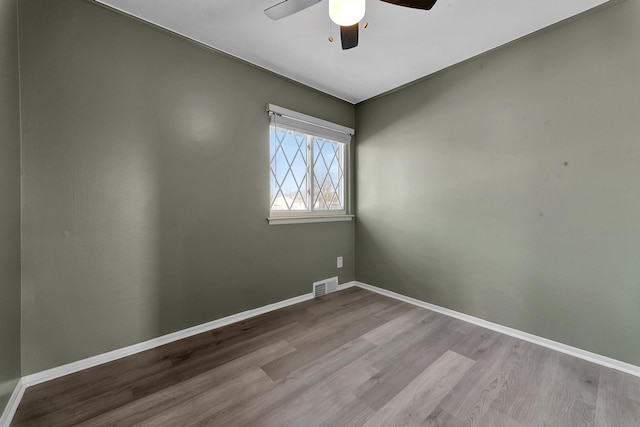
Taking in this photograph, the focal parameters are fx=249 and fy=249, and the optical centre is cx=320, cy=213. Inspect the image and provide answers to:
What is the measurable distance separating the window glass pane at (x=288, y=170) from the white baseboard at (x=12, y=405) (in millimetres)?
1955

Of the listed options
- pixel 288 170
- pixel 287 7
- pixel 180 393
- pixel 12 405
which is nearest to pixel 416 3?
pixel 287 7

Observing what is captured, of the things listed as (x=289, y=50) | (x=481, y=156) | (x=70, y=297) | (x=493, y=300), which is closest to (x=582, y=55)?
(x=481, y=156)

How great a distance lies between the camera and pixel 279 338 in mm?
1984

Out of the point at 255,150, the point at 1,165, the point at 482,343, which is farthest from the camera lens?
the point at 255,150

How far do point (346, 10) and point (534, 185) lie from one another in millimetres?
1846

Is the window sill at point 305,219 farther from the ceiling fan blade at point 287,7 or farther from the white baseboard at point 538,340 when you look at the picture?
the ceiling fan blade at point 287,7

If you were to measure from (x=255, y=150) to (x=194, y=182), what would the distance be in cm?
63

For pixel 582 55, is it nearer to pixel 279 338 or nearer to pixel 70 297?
pixel 279 338

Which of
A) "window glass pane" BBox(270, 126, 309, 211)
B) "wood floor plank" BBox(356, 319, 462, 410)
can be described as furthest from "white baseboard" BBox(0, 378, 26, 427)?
"window glass pane" BBox(270, 126, 309, 211)

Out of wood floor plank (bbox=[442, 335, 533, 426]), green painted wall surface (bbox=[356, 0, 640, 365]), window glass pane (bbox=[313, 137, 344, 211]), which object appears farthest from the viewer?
window glass pane (bbox=[313, 137, 344, 211])

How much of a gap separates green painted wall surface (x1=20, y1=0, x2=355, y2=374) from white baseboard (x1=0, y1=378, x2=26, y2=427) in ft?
0.33

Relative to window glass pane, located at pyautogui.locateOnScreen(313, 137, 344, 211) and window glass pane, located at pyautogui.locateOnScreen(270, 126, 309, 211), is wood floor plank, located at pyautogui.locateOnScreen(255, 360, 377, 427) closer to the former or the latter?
window glass pane, located at pyautogui.locateOnScreen(270, 126, 309, 211)

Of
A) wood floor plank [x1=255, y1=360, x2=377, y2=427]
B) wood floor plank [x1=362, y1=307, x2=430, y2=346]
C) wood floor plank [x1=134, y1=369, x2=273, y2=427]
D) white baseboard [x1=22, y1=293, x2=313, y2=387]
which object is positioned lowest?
wood floor plank [x1=362, y1=307, x2=430, y2=346]

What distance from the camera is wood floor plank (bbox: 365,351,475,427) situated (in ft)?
4.10
